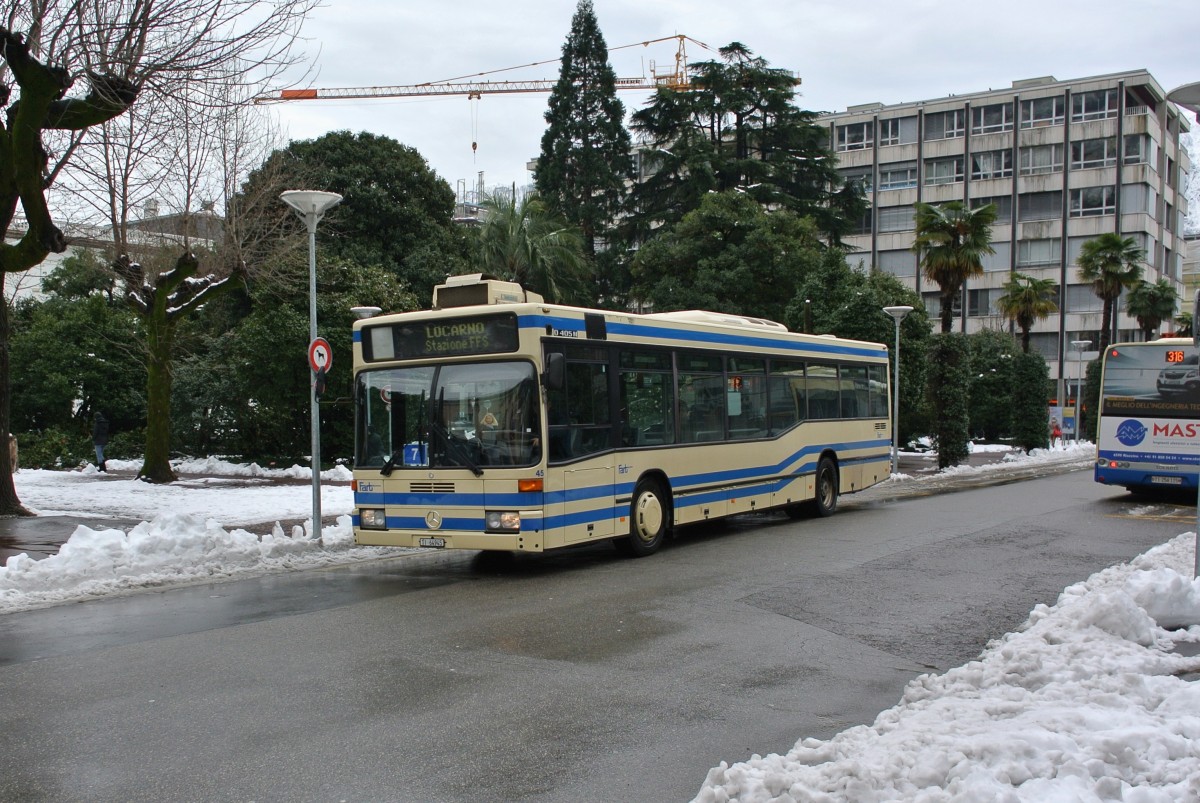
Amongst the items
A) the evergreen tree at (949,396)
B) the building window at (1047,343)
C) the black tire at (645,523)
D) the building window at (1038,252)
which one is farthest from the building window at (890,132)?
the black tire at (645,523)

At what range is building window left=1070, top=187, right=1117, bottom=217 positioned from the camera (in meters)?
73.3

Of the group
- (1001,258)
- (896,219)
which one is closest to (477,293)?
(1001,258)

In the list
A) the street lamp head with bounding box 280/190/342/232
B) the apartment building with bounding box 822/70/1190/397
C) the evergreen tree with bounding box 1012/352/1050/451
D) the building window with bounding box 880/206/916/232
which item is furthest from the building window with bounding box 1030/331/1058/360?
the street lamp head with bounding box 280/190/342/232

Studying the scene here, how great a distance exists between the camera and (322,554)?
13562 millimetres

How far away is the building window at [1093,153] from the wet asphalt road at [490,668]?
69337mm

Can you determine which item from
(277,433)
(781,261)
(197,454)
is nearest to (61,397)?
(197,454)

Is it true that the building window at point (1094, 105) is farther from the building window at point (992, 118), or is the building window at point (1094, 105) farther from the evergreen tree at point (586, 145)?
the evergreen tree at point (586, 145)

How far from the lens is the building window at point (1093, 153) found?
2872 inches

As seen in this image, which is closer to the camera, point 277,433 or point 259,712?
point 259,712

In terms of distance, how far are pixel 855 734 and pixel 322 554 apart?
9.62 metres

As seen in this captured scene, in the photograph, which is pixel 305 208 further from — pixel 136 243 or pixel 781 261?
pixel 781 261

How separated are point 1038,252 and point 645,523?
7158 centimetres

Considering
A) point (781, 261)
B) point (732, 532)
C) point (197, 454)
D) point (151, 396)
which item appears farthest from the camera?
point (781, 261)

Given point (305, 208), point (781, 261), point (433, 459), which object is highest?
point (781, 261)
